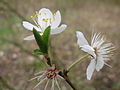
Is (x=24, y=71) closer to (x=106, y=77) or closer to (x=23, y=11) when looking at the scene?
(x=106, y=77)

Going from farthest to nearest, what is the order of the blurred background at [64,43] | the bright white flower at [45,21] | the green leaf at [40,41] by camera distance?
the blurred background at [64,43] → the bright white flower at [45,21] → the green leaf at [40,41]

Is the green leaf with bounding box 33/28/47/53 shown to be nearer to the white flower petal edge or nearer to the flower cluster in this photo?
the flower cluster

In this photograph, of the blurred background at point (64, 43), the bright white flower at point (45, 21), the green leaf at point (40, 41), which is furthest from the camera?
the blurred background at point (64, 43)

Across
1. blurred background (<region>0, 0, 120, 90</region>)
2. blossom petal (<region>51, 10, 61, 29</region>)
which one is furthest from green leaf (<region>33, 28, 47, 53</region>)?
blurred background (<region>0, 0, 120, 90</region>)

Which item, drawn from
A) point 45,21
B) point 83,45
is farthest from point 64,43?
point 83,45

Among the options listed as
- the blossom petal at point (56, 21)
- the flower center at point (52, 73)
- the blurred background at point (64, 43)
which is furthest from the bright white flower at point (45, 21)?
the blurred background at point (64, 43)

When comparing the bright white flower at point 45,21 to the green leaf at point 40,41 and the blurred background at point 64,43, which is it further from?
the blurred background at point 64,43

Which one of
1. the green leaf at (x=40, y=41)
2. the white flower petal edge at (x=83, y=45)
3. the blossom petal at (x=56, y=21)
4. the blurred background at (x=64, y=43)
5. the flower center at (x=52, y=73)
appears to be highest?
the blossom petal at (x=56, y=21)
